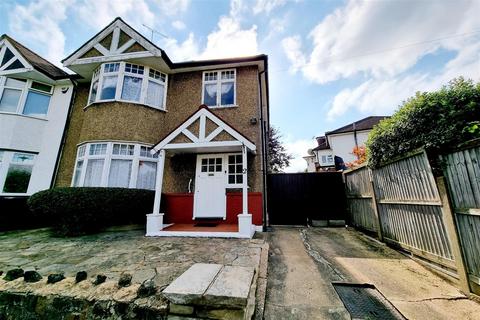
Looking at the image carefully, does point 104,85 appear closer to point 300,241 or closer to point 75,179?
point 75,179

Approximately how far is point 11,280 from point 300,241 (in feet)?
18.4

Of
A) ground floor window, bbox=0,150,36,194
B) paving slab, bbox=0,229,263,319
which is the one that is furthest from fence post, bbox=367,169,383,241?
ground floor window, bbox=0,150,36,194

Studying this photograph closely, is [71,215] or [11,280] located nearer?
[11,280]

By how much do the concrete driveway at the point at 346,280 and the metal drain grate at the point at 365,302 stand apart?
87 mm

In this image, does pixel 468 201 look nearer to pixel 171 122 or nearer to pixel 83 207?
pixel 83 207

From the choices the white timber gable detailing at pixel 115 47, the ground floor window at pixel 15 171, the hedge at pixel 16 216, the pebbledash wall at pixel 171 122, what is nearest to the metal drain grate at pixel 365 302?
the pebbledash wall at pixel 171 122

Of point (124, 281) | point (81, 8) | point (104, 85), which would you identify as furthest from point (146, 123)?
point (124, 281)

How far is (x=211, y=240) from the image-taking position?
484cm

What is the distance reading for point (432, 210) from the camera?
323cm

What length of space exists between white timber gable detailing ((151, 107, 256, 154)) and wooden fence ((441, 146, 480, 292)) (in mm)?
4109

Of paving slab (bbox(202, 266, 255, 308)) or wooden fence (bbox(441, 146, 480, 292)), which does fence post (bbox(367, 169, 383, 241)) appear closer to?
wooden fence (bbox(441, 146, 480, 292))

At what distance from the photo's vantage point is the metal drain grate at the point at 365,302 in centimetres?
213

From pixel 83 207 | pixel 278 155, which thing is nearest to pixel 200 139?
pixel 83 207

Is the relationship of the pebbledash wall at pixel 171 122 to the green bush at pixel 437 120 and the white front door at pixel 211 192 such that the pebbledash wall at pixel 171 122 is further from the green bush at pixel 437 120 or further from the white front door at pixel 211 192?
the green bush at pixel 437 120
